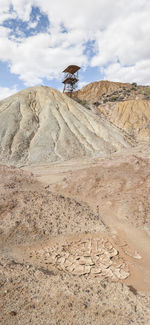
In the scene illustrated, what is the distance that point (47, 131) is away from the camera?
24.3 meters

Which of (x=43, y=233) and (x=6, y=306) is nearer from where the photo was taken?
(x=6, y=306)

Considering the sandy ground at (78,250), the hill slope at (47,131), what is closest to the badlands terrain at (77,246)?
the sandy ground at (78,250)

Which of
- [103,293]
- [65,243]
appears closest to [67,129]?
[65,243]

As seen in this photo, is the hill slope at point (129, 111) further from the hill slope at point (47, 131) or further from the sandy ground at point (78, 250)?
the sandy ground at point (78, 250)

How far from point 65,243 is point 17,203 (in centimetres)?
267

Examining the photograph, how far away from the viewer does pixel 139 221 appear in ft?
30.0

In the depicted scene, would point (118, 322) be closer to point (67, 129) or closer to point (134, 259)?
point (134, 259)

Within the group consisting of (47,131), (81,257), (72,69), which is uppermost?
(72,69)

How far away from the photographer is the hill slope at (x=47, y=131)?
21422 mm

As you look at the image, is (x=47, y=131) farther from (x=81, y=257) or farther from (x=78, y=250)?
(x=81, y=257)

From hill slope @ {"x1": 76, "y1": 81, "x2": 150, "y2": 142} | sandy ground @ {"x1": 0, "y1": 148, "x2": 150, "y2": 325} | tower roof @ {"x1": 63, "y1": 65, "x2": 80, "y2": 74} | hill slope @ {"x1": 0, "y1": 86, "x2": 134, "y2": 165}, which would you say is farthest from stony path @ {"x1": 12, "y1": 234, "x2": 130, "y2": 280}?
tower roof @ {"x1": 63, "y1": 65, "x2": 80, "y2": 74}

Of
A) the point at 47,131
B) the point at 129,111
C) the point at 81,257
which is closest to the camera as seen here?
the point at 81,257

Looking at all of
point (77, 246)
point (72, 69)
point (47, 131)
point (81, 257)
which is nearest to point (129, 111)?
point (72, 69)

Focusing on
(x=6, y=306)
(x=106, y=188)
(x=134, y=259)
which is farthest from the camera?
(x=106, y=188)
